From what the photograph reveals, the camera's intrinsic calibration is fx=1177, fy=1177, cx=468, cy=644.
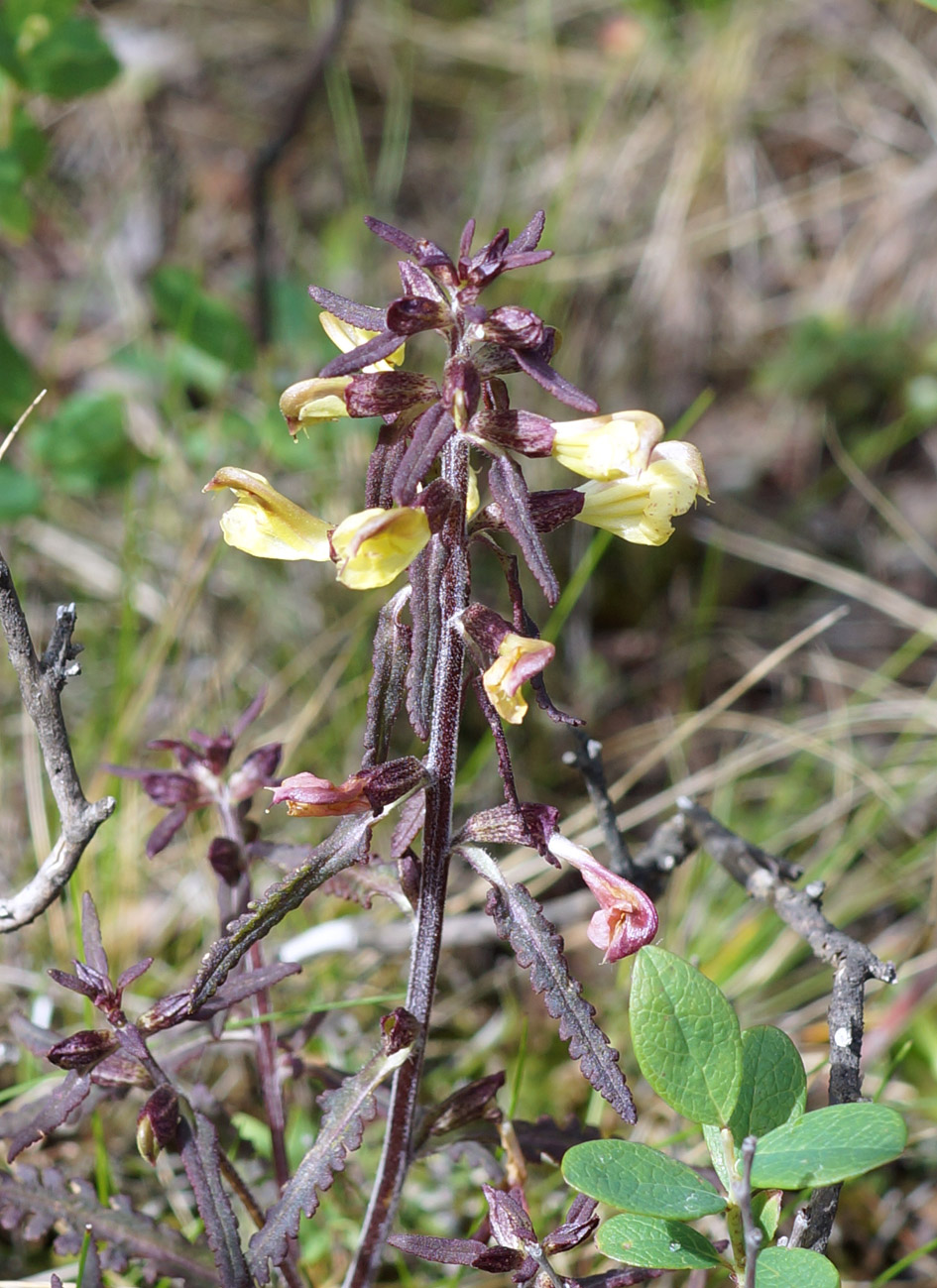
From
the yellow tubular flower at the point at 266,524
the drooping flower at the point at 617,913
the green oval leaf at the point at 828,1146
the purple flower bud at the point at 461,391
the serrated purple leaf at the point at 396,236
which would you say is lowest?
the green oval leaf at the point at 828,1146

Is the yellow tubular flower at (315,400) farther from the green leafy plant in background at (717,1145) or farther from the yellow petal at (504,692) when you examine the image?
the green leafy plant in background at (717,1145)

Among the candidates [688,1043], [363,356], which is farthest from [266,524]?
[688,1043]

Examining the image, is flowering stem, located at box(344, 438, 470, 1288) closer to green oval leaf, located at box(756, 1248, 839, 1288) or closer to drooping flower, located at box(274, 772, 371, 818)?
drooping flower, located at box(274, 772, 371, 818)

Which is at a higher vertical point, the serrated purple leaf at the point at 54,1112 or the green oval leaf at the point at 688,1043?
the green oval leaf at the point at 688,1043

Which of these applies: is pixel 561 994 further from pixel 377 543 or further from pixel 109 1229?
pixel 109 1229

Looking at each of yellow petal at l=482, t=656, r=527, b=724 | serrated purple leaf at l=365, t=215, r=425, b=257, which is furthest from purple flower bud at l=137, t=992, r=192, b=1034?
serrated purple leaf at l=365, t=215, r=425, b=257

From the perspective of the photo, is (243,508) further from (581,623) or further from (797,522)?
(797,522)

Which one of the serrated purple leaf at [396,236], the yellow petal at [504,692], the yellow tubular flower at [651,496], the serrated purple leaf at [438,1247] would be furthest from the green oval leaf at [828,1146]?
the serrated purple leaf at [396,236]
